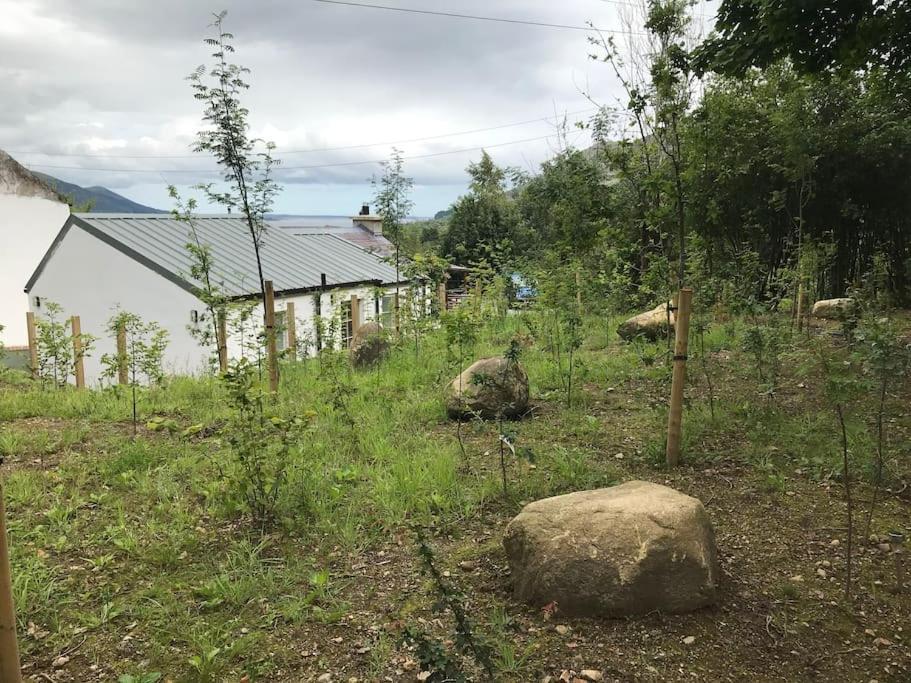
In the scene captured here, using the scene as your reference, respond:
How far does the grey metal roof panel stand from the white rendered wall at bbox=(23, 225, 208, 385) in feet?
1.16

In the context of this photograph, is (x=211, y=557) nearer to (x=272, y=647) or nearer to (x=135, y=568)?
(x=135, y=568)

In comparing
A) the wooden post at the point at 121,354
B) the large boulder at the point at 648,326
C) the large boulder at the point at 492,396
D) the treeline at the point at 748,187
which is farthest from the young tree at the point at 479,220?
the large boulder at the point at 492,396

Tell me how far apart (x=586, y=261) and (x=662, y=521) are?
351 inches

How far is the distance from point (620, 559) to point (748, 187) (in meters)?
9.47

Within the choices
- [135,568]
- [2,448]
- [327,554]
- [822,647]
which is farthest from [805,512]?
[2,448]

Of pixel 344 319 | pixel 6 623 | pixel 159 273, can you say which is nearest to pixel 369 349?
pixel 344 319

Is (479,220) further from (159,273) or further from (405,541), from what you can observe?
(405,541)

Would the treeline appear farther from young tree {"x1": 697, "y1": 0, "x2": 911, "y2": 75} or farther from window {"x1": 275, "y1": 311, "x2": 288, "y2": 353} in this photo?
window {"x1": 275, "y1": 311, "x2": 288, "y2": 353}

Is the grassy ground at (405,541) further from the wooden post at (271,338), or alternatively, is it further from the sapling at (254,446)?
the wooden post at (271,338)

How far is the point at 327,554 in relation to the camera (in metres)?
3.26

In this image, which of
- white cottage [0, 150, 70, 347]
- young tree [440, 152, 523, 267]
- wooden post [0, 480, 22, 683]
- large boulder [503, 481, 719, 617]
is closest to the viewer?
wooden post [0, 480, 22, 683]

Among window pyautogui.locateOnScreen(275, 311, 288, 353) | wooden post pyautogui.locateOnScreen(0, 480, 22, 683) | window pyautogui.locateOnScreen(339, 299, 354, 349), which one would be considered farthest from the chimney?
wooden post pyautogui.locateOnScreen(0, 480, 22, 683)

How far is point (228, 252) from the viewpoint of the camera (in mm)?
17344

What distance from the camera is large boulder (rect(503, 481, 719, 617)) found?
2.58 m
